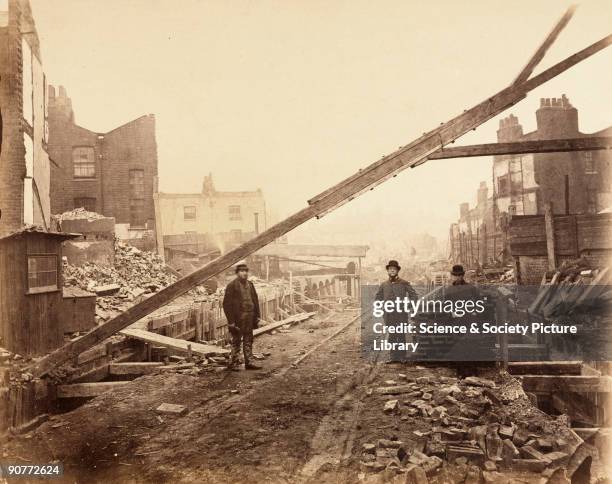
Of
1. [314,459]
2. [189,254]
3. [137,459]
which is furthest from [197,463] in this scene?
[189,254]

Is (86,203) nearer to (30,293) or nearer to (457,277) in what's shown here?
(30,293)

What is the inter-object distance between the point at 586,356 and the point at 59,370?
8074 mm

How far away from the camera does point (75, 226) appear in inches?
677

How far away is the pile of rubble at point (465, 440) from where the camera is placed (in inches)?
142

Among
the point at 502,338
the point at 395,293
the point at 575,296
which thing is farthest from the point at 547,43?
the point at 575,296

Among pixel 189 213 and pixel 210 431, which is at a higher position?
pixel 189 213

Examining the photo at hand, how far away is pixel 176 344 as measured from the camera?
8.50 metres

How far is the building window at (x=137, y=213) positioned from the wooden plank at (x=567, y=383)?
2258 centimetres

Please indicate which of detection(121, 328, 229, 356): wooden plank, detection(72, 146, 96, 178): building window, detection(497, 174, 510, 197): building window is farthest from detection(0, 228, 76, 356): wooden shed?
detection(497, 174, 510, 197): building window

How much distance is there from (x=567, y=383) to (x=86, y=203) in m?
24.4

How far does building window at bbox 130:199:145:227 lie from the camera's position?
80.1ft

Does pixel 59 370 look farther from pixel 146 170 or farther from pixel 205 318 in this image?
pixel 146 170

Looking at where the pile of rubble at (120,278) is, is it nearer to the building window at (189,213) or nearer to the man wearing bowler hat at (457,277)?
the man wearing bowler hat at (457,277)

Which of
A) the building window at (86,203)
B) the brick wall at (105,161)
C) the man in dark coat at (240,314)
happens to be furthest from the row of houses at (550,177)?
the building window at (86,203)
